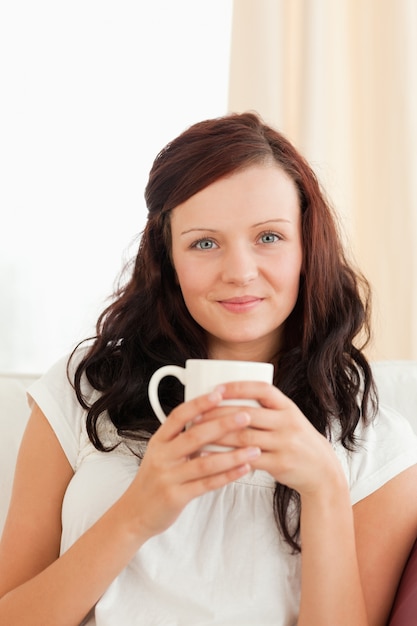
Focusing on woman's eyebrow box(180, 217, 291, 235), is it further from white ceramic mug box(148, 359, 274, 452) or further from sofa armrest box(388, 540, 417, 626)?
sofa armrest box(388, 540, 417, 626)

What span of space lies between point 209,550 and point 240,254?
18.9 inches

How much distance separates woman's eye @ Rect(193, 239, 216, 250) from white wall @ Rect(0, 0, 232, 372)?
3.64 feet

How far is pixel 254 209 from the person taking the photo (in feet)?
4.85

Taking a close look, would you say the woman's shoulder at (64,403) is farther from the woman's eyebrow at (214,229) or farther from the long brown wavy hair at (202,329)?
the woman's eyebrow at (214,229)

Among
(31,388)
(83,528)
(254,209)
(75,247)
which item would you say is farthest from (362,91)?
(83,528)

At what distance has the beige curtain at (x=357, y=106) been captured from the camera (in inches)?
94.0

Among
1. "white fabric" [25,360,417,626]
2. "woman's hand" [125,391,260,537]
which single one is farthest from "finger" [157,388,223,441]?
"white fabric" [25,360,417,626]

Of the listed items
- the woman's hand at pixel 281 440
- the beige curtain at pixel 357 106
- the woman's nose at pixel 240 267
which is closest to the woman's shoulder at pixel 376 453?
the woman's hand at pixel 281 440

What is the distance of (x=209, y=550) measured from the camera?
4.72 feet

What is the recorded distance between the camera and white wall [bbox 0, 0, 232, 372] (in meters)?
2.60

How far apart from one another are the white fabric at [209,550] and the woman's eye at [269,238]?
0.38 m

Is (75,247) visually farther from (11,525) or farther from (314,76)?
(11,525)

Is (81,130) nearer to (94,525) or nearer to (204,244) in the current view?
(204,244)

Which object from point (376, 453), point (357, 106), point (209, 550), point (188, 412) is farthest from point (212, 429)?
point (357, 106)
